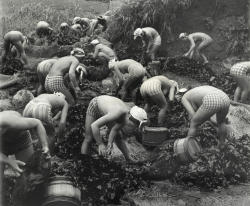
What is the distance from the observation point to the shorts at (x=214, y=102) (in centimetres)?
812

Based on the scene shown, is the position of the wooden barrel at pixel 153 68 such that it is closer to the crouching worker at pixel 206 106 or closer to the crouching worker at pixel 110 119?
the crouching worker at pixel 206 106

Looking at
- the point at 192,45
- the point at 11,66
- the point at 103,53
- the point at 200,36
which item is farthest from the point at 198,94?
the point at 11,66

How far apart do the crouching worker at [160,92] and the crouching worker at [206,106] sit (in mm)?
757

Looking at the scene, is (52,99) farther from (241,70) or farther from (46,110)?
(241,70)

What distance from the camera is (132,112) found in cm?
776

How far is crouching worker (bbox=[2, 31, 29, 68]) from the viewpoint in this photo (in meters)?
12.8

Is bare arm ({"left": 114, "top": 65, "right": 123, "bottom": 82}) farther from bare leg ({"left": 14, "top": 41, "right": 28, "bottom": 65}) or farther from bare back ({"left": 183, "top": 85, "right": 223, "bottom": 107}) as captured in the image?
bare leg ({"left": 14, "top": 41, "right": 28, "bottom": 65})

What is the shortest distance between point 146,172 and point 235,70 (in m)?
→ 3.94

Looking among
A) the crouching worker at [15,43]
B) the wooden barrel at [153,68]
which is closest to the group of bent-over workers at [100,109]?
the wooden barrel at [153,68]

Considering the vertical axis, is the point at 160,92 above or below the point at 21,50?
above

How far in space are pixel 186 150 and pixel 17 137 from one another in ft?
9.93

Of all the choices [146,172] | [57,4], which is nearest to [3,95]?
[146,172]

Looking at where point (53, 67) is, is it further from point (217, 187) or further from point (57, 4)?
point (57, 4)

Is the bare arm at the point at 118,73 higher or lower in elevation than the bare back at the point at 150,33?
lower
